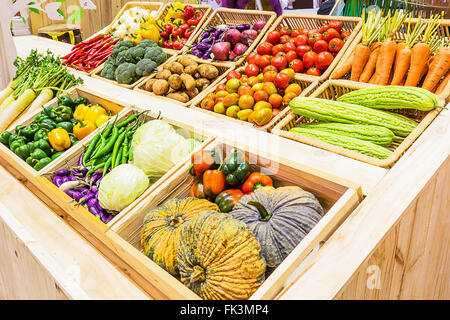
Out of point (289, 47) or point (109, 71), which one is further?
point (109, 71)

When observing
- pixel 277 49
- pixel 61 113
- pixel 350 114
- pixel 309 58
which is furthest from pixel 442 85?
pixel 61 113

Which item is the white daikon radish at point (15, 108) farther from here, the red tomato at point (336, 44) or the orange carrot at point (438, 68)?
the orange carrot at point (438, 68)

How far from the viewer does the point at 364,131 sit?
1725 millimetres

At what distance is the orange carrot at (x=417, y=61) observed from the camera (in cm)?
199

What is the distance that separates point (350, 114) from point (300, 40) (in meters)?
0.97

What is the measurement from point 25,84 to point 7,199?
5.01ft

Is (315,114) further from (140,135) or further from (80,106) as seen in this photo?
(80,106)

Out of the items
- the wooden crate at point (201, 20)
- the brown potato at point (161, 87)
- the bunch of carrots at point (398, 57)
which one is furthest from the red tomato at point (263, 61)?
the wooden crate at point (201, 20)

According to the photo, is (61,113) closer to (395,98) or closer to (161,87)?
(161,87)

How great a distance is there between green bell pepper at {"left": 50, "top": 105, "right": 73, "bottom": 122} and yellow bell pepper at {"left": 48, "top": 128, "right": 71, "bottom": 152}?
25cm

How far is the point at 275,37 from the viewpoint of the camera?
272 centimetres

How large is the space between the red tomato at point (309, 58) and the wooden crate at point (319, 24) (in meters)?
0.11

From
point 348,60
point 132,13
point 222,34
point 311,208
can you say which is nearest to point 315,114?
point 348,60

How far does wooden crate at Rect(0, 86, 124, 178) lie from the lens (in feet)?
5.76
